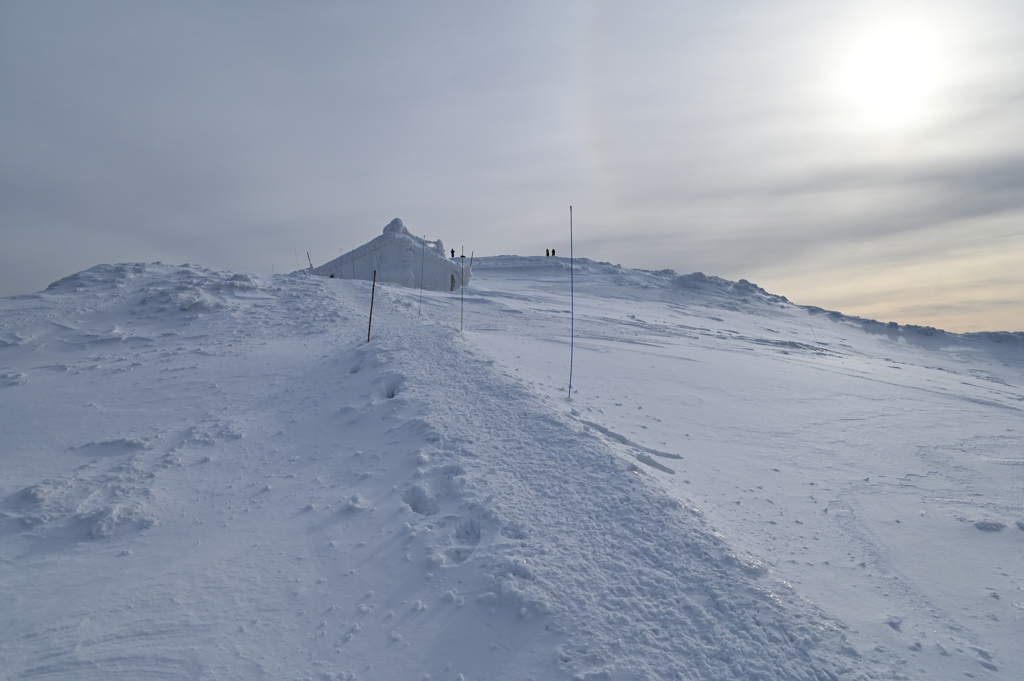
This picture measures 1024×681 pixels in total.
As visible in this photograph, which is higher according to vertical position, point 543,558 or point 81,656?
point 543,558

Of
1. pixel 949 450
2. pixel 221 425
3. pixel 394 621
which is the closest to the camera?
pixel 394 621

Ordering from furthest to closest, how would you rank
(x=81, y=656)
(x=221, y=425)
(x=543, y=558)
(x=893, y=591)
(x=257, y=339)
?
(x=257, y=339), (x=221, y=425), (x=893, y=591), (x=543, y=558), (x=81, y=656)

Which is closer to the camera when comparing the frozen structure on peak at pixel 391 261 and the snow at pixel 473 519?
the snow at pixel 473 519

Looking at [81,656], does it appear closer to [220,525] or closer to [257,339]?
[220,525]

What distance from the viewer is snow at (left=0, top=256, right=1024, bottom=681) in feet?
12.9

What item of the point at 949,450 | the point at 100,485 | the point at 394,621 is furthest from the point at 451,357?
the point at 949,450

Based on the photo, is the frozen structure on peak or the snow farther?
the frozen structure on peak

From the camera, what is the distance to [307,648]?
3.91 m

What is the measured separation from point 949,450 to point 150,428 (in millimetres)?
12238

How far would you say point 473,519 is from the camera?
5.12 m

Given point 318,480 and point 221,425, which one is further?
point 221,425

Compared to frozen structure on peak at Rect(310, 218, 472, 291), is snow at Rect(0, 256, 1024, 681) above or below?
below

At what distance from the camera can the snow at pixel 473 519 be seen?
12.9 feet

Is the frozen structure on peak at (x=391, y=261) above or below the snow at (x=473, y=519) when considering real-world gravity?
above
